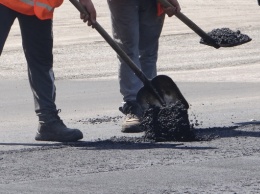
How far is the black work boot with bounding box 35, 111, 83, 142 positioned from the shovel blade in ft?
1.85

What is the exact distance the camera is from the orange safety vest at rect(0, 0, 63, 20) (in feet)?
27.1

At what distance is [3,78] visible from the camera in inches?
535

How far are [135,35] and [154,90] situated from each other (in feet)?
2.31

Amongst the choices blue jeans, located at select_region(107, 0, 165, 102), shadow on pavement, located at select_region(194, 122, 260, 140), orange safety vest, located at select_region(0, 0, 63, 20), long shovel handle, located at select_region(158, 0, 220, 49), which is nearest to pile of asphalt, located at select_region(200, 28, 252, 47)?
long shovel handle, located at select_region(158, 0, 220, 49)

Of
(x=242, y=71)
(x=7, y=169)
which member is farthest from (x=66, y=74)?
(x=7, y=169)

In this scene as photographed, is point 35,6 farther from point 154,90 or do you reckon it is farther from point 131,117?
Answer: point 131,117

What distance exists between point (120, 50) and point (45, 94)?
69cm

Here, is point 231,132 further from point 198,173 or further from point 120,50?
point 198,173

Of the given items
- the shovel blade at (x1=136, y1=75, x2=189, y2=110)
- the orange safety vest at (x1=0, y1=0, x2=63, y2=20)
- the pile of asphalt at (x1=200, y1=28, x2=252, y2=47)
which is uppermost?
the orange safety vest at (x1=0, y1=0, x2=63, y2=20)

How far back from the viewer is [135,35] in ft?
29.9

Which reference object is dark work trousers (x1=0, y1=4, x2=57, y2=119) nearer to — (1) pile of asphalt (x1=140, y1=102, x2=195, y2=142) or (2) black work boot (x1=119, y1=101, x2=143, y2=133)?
(2) black work boot (x1=119, y1=101, x2=143, y2=133)

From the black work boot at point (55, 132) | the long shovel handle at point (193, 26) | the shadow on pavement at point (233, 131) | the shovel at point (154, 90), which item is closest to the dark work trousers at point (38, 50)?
the black work boot at point (55, 132)

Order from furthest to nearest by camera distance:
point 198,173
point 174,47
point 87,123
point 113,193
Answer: point 174,47 → point 87,123 → point 198,173 → point 113,193

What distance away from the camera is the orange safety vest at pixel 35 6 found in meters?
8.26
